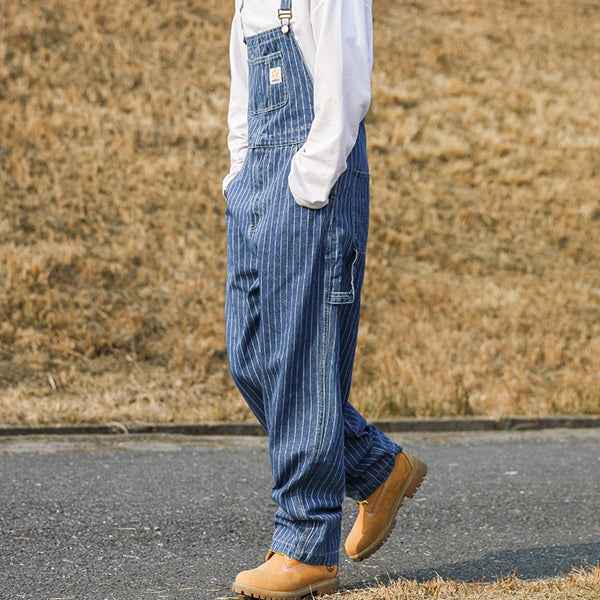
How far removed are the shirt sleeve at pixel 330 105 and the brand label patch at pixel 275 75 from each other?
178 millimetres

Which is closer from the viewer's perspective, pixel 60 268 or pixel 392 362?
pixel 392 362

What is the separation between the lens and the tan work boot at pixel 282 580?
8.52 feet

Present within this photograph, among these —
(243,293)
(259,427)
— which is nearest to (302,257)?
(243,293)

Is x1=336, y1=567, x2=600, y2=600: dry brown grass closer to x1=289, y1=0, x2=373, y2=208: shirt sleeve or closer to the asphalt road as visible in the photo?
the asphalt road

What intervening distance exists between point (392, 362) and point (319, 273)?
6.08 m

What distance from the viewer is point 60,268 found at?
10.1 meters

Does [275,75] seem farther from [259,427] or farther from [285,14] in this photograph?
[259,427]

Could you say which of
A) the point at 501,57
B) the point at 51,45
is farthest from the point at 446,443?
the point at 501,57

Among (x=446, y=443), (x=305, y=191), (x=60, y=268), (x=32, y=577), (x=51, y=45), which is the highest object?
(x=51, y=45)

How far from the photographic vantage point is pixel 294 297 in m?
2.65

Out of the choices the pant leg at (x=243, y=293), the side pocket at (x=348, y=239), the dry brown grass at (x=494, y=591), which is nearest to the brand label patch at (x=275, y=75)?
the pant leg at (x=243, y=293)

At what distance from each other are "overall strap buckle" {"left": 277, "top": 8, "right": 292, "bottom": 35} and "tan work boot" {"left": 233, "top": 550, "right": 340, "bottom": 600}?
1712 millimetres

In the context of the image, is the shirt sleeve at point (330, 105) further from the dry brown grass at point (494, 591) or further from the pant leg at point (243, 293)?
the dry brown grass at point (494, 591)

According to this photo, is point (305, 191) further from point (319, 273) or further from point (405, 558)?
point (405, 558)
